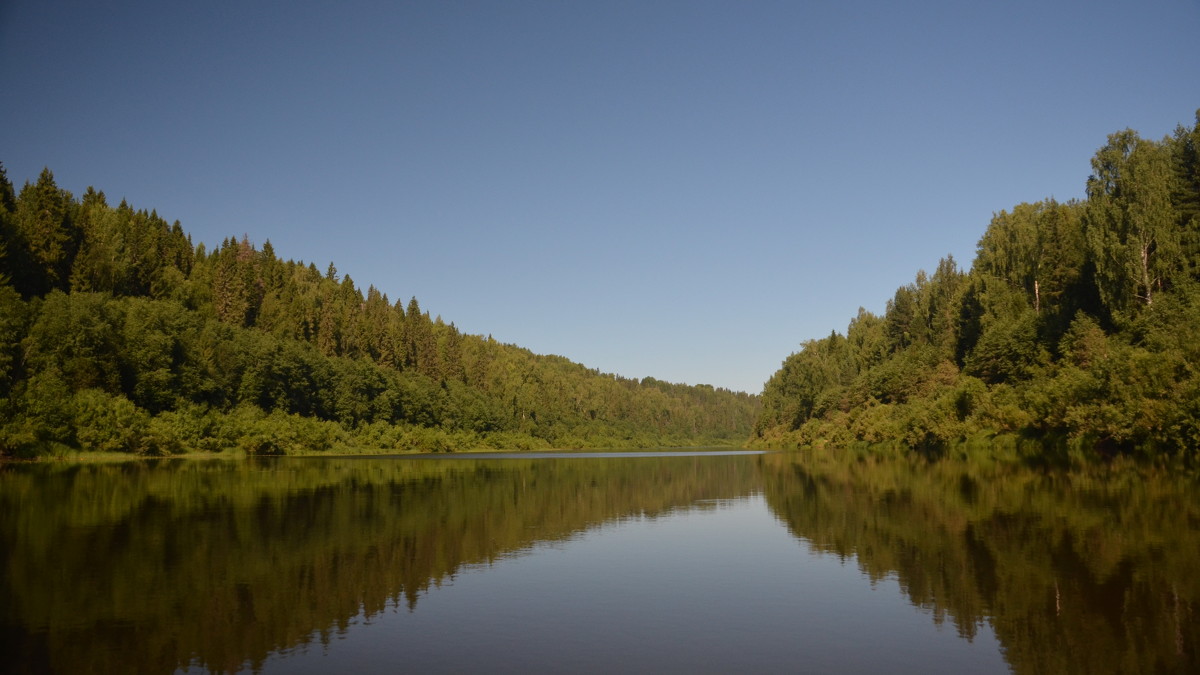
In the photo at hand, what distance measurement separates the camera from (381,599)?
672 inches

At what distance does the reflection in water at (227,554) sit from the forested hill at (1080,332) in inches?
1191

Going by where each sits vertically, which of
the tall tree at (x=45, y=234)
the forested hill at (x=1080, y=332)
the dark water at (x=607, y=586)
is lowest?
the dark water at (x=607, y=586)

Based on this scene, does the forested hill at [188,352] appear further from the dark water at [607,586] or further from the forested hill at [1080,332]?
the forested hill at [1080,332]

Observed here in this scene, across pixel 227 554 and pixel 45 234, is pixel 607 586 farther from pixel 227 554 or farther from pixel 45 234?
pixel 45 234

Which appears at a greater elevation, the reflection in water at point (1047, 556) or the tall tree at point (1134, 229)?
the tall tree at point (1134, 229)

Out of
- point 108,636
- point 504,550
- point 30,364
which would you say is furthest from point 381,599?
point 30,364

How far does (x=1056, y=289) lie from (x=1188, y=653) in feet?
318

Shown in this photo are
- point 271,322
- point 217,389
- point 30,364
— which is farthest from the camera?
point 271,322

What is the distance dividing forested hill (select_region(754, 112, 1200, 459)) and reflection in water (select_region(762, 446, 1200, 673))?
14.3m

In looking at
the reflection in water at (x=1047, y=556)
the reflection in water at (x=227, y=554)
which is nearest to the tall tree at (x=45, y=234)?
the reflection in water at (x=227, y=554)

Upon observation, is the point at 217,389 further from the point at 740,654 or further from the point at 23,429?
the point at 740,654

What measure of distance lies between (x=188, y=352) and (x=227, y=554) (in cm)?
9061

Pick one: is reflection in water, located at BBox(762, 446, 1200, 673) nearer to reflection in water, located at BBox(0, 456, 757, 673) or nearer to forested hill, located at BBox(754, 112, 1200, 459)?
reflection in water, located at BBox(0, 456, 757, 673)

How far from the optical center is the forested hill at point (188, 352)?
76.7 meters
